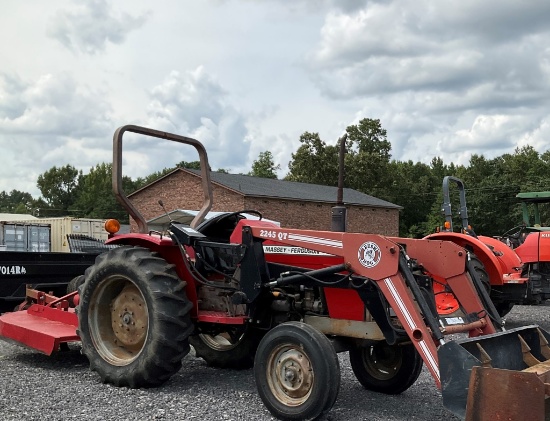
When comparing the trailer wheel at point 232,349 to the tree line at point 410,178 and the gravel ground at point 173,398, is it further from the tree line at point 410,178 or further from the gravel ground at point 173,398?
the tree line at point 410,178

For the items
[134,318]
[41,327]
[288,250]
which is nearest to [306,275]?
[288,250]

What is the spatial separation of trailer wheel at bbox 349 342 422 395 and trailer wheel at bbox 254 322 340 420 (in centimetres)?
111

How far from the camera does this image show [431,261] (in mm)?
5320

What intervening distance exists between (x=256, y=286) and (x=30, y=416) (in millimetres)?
2001

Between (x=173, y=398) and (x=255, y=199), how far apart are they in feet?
103

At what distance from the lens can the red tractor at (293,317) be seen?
4.59 meters

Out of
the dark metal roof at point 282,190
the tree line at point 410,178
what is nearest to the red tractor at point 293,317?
the dark metal roof at point 282,190

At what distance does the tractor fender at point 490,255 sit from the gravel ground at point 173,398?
12.0 feet

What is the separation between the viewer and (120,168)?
247 inches

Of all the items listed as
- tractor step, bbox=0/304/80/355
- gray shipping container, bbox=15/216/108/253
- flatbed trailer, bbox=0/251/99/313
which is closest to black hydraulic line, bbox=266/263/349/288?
tractor step, bbox=0/304/80/355

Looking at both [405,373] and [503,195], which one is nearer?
[405,373]

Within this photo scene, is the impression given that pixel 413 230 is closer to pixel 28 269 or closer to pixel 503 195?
pixel 503 195

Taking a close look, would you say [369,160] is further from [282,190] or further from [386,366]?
[386,366]

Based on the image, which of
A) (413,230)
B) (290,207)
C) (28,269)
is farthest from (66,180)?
(28,269)
